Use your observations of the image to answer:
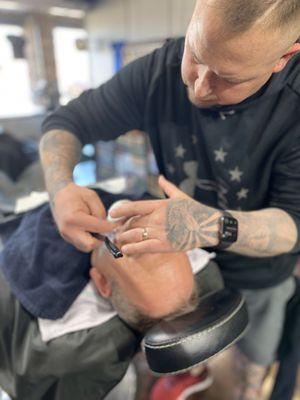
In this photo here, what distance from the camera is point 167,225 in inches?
23.5

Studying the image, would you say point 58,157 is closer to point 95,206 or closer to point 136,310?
point 95,206

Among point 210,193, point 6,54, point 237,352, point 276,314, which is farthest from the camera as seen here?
point 6,54

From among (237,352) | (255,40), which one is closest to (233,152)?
(255,40)

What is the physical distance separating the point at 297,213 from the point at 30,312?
680 mm

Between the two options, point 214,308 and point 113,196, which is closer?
point 214,308

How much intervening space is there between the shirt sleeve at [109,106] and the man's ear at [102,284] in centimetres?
42

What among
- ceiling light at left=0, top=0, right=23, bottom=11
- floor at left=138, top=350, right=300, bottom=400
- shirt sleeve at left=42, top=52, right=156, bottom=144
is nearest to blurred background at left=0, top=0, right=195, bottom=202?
ceiling light at left=0, top=0, right=23, bottom=11

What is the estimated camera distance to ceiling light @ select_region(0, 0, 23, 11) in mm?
2409

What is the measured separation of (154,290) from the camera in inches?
26.8

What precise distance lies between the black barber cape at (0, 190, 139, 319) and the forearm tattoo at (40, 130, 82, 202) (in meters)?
0.15

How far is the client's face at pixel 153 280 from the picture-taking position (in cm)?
68

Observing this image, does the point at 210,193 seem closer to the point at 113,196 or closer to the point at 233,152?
the point at 233,152

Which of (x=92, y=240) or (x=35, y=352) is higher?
(x=92, y=240)

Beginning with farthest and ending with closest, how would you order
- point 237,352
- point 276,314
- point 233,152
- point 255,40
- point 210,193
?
point 237,352 < point 276,314 < point 210,193 < point 233,152 < point 255,40
